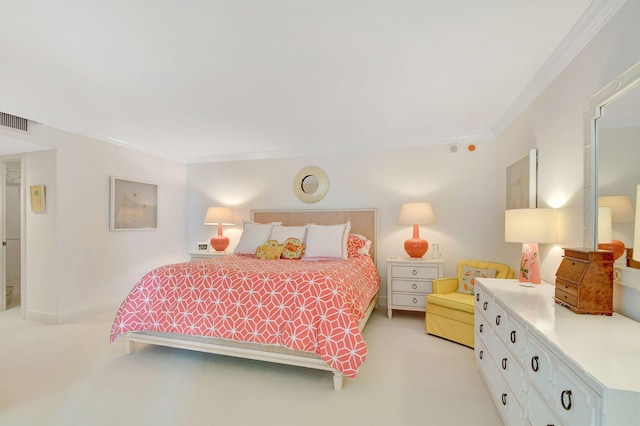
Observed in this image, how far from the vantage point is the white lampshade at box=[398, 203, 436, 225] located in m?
3.68

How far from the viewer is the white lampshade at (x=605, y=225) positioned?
1.55 metres

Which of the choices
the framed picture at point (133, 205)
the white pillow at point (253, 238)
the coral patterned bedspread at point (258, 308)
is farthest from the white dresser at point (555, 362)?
the framed picture at point (133, 205)

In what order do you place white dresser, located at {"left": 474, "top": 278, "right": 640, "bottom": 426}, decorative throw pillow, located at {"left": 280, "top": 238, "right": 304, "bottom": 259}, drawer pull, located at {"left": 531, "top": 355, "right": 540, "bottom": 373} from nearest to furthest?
1. white dresser, located at {"left": 474, "top": 278, "right": 640, "bottom": 426}
2. drawer pull, located at {"left": 531, "top": 355, "right": 540, "bottom": 373}
3. decorative throw pillow, located at {"left": 280, "top": 238, "right": 304, "bottom": 259}

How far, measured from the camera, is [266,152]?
4.74m

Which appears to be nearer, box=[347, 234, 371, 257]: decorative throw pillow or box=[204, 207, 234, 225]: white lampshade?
box=[347, 234, 371, 257]: decorative throw pillow

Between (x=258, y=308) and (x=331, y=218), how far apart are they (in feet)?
7.43

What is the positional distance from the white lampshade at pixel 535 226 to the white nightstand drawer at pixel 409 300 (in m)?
1.57

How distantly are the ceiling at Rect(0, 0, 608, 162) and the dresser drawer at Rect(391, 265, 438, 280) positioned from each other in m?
1.68

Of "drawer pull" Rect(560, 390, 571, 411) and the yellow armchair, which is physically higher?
"drawer pull" Rect(560, 390, 571, 411)

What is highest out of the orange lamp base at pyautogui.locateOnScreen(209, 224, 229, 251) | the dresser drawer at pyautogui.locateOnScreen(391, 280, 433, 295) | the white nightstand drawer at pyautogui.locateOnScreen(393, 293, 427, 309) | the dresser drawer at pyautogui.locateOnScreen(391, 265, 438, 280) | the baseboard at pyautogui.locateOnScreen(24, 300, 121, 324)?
the orange lamp base at pyautogui.locateOnScreen(209, 224, 229, 251)

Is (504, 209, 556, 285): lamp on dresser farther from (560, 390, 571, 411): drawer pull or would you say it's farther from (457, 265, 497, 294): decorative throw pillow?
(560, 390, 571, 411): drawer pull

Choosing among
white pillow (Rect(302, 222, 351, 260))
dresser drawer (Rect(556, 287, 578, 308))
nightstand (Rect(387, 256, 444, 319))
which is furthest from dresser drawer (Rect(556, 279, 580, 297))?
white pillow (Rect(302, 222, 351, 260))

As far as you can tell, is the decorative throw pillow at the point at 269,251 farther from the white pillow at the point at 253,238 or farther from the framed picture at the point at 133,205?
the framed picture at the point at 133,205

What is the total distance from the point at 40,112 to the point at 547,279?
4.92 metres
